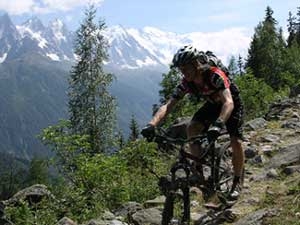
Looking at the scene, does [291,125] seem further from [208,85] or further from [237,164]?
[208,85]

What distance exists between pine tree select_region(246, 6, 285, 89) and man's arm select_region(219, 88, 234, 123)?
64.6m

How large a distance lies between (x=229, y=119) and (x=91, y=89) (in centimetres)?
2938

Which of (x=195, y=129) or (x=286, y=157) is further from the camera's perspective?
(x=286, y=157)

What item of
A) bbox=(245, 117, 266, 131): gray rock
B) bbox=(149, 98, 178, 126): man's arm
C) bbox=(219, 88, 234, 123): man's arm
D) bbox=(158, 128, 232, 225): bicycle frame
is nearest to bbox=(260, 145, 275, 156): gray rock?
bbox=(245, 117, 266, 131): gray rock

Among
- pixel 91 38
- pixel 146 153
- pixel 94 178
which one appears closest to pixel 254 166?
pixel 146 153

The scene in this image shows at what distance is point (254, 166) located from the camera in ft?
41.6

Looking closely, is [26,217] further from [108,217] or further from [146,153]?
[146,153]

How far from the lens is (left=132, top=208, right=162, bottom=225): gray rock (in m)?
9.05

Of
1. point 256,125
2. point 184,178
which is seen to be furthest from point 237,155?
point 256,125

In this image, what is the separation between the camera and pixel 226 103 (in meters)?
7.68

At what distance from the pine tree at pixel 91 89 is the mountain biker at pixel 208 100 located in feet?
85.9

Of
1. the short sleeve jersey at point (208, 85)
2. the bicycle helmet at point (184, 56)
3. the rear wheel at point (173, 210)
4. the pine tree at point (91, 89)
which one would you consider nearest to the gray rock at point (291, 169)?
the rear wheel at point (173, 210)

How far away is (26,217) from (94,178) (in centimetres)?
228

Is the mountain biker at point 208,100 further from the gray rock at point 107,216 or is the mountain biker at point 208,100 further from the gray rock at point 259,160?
the gray rock at point 259,160
